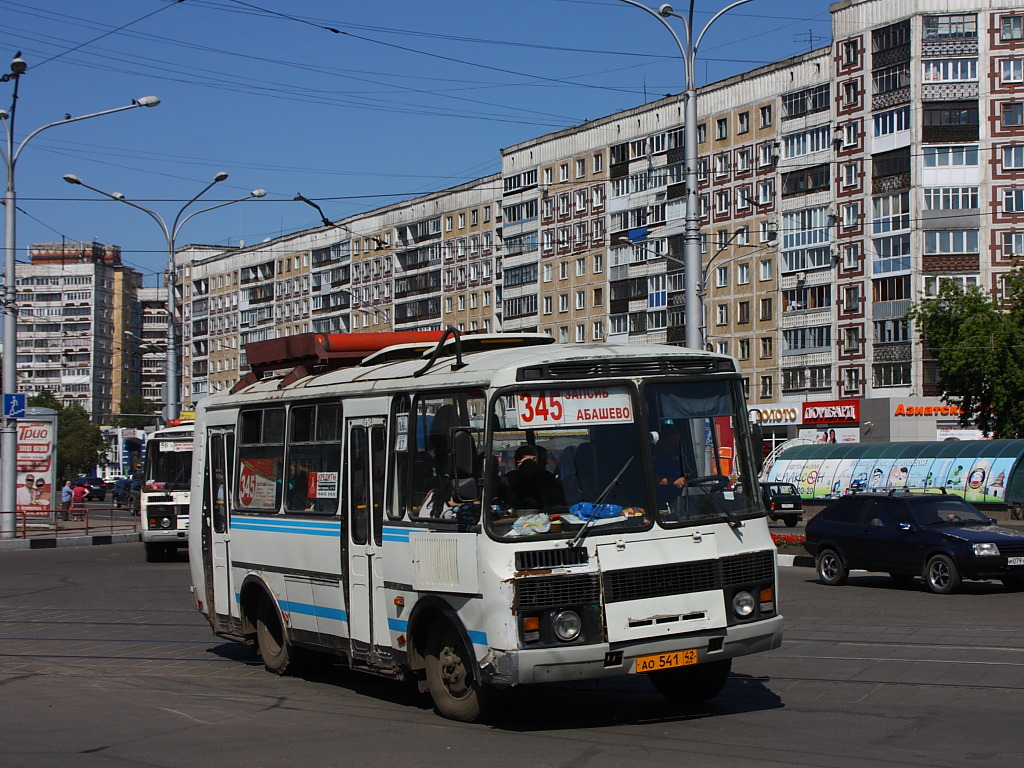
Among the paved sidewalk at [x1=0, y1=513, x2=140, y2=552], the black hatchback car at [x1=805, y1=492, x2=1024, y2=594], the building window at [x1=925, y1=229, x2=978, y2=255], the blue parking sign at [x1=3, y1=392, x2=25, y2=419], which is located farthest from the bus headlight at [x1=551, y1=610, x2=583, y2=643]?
the building window at [x1=925, y1=229, x2=978, y2=255]

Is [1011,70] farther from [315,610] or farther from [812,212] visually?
[315,610]

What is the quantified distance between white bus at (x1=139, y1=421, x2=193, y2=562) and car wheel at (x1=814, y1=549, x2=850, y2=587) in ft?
44.2

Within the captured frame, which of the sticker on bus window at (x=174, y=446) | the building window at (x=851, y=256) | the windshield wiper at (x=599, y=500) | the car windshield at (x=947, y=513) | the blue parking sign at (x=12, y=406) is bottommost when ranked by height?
the car windshield at (x=947, y=513)

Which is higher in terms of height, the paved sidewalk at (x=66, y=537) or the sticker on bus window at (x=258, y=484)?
the sticker on bus window at (x=258, y=484)

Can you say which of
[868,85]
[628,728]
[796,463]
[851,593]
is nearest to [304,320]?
[868,85]

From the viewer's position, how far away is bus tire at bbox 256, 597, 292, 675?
1184 centimetres

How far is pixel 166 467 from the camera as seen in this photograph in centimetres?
2888

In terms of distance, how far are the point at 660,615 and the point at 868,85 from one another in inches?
2518

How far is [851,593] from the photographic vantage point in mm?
19484

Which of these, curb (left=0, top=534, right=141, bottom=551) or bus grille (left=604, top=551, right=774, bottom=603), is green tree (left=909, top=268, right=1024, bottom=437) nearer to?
curb (left=0, top=534, right=141, bottom=551)

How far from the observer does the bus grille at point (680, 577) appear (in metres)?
8.55

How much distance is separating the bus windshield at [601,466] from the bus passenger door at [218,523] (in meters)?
4.83

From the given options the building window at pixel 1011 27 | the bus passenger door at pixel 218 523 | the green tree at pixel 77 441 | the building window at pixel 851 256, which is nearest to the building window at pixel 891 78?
the building window at pixel 1011 27

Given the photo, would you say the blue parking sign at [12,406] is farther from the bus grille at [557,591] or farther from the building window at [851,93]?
the building window at [851,93]
